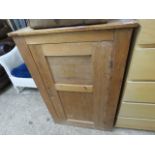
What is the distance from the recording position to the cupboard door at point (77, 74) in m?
0.63

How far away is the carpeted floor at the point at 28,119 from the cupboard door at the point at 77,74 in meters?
0.25

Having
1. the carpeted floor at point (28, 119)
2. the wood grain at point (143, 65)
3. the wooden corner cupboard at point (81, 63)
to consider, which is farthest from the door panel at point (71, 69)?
the carpeted floor at point (28, 119)

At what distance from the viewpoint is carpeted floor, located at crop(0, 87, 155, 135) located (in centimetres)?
117

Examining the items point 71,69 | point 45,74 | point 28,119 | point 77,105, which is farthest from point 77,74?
point 28,119

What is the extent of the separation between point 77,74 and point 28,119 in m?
0.90

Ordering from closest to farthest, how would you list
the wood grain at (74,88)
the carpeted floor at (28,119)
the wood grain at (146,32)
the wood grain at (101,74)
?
the wood grain at (146,32) < the wood grain at (101,74) < the wood grain at (74,88) < the carpeted floor at (28,119)

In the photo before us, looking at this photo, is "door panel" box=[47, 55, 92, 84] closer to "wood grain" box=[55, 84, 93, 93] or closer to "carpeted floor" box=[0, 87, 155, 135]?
"wood grain" box=[55, 84, 93, 93]

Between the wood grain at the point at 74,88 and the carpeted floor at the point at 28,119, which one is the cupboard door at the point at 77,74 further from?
the carpeted floor at the point at 28,119

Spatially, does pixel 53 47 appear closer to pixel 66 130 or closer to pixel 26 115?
pixel 66 130

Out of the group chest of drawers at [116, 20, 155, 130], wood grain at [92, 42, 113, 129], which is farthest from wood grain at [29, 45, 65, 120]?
chest of drawers at [116, 20, 155, 130]

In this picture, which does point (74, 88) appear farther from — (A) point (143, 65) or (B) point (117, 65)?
(A) point (143, 65)

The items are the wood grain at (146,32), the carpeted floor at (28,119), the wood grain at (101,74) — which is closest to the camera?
the wood grain at (146,32)

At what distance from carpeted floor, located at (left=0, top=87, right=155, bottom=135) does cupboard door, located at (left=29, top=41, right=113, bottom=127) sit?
0.25 metres
